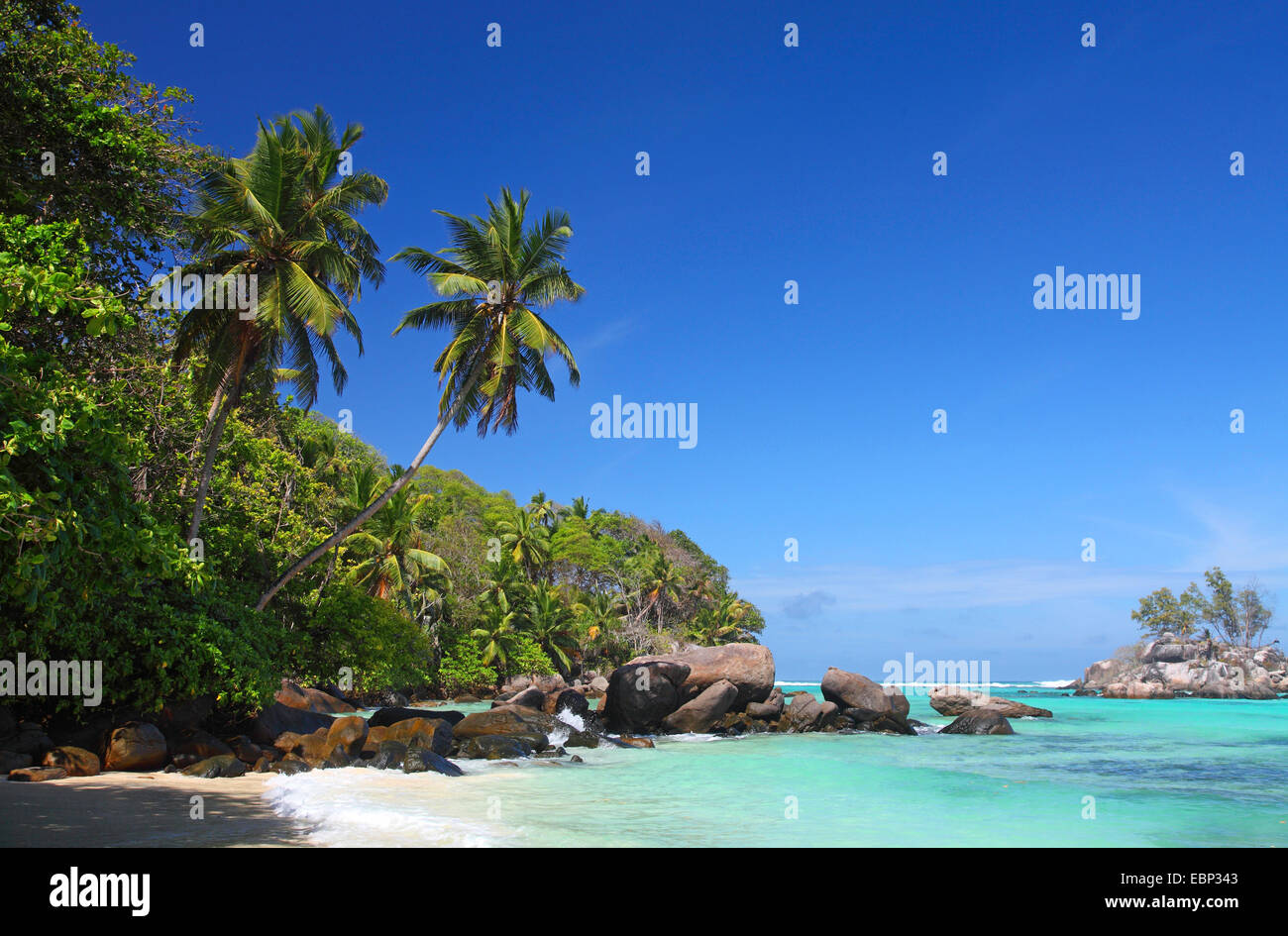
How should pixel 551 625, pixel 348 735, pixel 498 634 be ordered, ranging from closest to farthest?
Answer: pixel 348 735 < pixel 498 634 < pixel 551 625

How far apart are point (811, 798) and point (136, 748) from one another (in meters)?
11.0

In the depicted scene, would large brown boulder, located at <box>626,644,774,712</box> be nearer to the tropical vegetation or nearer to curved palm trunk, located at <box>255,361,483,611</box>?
the tropical vegetation

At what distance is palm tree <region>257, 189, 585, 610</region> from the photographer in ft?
61.0

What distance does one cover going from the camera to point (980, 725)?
29.5m

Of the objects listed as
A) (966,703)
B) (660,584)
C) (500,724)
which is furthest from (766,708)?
(660,584)

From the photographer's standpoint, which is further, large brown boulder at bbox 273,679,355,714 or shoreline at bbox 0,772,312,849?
large brown boulder at bbox 273,679,355,714

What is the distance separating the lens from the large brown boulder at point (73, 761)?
11633mm

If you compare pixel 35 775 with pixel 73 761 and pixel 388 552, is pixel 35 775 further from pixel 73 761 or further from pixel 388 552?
pixel 388 552

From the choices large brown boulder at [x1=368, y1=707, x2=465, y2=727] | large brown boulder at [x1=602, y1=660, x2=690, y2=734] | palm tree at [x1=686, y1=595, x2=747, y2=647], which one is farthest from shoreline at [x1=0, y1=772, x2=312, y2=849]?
palm tree at [x1=686, y1=595, x2=747, y2=647]

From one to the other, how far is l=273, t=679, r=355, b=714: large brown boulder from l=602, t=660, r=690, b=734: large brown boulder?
9003 mm

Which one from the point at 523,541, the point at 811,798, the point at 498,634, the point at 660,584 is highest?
the point at 523,541
